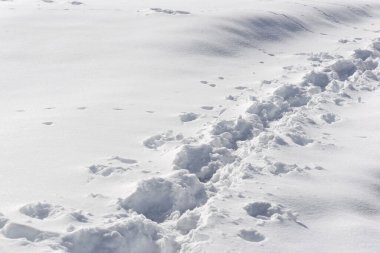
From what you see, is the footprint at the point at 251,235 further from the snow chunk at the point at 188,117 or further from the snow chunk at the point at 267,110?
the snow chunk at the point at 267,110

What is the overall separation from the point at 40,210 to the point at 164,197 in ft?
3.48

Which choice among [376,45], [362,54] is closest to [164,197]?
[362,54]

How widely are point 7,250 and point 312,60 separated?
25.5 ft

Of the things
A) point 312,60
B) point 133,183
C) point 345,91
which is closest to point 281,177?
point 133,183

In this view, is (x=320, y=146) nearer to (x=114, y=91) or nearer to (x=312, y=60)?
(x=114, y=91)

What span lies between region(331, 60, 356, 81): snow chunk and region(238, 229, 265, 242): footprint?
5.79 meters

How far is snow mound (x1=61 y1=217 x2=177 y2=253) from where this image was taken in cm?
448

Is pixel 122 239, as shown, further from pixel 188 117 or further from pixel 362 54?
pixel 362 54

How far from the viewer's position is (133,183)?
5.52 m

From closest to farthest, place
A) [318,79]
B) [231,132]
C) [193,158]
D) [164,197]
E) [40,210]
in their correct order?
[40,210]
[164,197]
[193,158]
[231,132]
[318,79]

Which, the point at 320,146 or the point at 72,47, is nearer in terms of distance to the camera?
the point at 320,146

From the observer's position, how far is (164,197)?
5.35m

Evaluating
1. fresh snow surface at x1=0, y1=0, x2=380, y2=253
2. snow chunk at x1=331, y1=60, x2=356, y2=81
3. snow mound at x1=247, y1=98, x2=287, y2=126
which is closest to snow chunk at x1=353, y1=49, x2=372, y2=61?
fresh snow surface at x1=0, y1=0, x2=380, y2=253

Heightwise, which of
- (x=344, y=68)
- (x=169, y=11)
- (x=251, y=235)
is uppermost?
(x=169, y=11)
